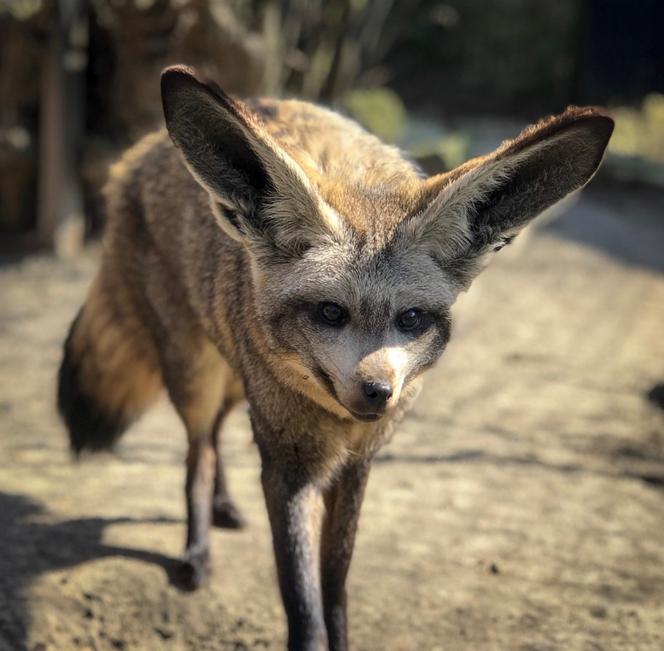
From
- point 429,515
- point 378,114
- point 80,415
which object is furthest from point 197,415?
Result: point 378,114

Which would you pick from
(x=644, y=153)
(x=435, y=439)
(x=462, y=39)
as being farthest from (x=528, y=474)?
(x=462, y=39)

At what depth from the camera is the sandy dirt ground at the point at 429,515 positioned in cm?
396

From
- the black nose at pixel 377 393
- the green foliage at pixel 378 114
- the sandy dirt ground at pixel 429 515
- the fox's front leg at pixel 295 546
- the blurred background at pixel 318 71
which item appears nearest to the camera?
the black nose at pixel 377 393

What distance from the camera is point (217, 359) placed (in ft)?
14.3

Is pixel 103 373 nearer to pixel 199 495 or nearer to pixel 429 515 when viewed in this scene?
pixel 199 495

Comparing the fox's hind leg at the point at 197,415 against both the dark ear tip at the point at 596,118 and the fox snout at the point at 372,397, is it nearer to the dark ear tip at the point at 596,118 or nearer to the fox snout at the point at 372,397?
the fox snout at the point at 372,397

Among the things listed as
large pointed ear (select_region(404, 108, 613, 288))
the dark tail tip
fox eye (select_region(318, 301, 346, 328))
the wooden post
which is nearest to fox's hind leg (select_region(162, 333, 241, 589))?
the dark tail tip

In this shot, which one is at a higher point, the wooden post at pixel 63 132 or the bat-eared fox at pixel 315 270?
the bat-eared fox at pixel 315 270

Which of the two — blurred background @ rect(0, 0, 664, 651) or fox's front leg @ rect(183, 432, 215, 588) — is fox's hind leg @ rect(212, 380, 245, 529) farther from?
fox's front leg @ rect(183, 432, 215, 588)

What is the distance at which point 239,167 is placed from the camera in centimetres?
310

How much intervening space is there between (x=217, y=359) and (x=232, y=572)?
97cm

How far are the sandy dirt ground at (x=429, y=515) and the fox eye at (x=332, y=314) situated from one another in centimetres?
160

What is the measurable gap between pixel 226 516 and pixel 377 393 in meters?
A: 2.32

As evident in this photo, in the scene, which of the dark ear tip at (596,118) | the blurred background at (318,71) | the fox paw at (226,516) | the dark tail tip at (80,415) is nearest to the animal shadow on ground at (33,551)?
the fox paw at (226,516)
